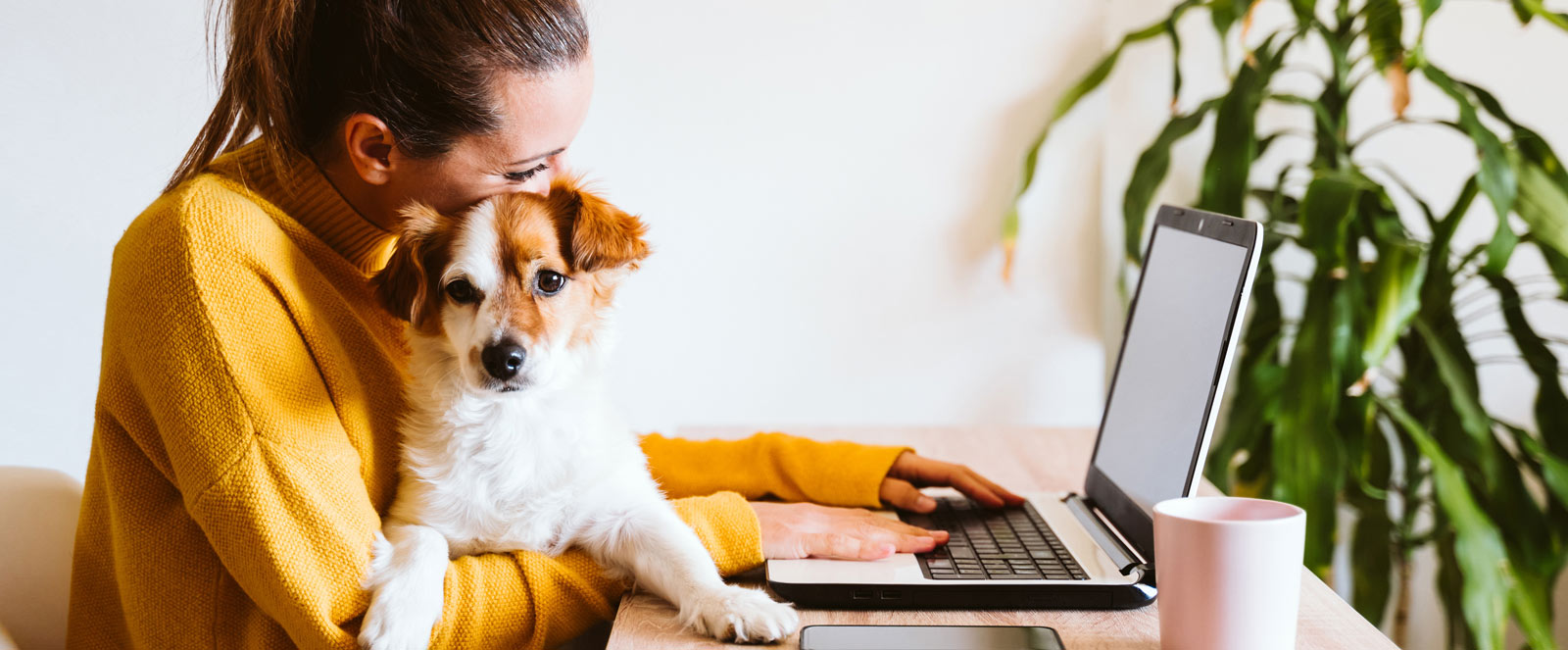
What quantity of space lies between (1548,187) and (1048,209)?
84 cm

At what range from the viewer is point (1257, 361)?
1939 mm

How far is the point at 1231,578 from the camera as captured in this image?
0.73m

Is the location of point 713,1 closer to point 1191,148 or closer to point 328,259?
point 1191,148

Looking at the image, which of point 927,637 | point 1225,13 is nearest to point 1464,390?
point 1225,13

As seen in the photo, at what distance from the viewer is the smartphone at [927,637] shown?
Answer: 806 millimetres

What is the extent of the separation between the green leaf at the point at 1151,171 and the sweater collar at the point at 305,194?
1368 mm

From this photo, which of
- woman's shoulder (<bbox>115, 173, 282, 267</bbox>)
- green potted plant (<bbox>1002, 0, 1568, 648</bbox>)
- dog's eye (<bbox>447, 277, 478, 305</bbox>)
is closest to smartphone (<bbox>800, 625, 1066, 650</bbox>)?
dog's eye (<bbox>447, 277, 478, 305</bbox>)

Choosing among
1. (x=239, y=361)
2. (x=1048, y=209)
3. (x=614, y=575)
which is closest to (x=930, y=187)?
(x=1048, y=209)

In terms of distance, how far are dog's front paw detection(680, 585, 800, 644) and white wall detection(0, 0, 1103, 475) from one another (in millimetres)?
1137

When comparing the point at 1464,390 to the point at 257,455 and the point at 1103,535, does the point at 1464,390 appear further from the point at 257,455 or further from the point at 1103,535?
the point at 257,455

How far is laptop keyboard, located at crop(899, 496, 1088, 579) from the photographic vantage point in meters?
0.95

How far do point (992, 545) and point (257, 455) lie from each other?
68 cm

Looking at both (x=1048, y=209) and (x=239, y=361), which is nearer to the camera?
(x=239, y=361)

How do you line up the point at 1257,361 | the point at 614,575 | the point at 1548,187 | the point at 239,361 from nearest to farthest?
the point at 239,361 → the point at 614,575 → the point at 1548,187 → the point at 1257,361
